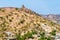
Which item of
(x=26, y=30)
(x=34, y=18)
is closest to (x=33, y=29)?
(x=26, y=30)

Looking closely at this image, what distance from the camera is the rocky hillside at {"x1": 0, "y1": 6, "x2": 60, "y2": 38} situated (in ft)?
169

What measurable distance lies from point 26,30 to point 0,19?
654 cm

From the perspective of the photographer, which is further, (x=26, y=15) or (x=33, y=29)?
(x=26, y=15)

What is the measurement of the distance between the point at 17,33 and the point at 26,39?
254 centimetres

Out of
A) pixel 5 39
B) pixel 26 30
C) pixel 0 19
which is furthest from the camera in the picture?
pixel 0 19

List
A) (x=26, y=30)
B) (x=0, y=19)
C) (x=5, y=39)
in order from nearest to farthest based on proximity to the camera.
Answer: (x=5, y=39)
(x=26, y=30)
(x=0, y=19)

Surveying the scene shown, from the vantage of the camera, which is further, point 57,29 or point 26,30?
point 57,29

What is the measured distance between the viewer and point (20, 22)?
178 feet

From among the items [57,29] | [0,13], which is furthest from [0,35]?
[57,29]

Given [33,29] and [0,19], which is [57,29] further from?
[0,19]

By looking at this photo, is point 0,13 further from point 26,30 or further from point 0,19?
point 26,30

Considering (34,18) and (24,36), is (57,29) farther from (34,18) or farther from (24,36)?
(24,36)

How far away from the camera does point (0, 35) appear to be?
161 ft

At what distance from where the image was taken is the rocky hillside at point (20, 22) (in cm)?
5150
